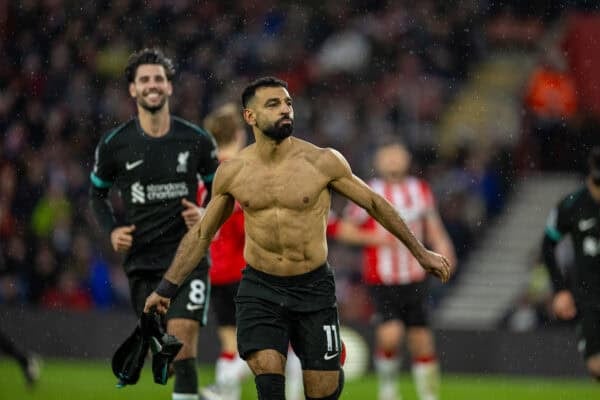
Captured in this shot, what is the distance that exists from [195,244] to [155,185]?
130 centimetres

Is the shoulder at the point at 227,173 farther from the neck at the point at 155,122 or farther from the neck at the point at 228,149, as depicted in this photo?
the neck at the point at 228,149

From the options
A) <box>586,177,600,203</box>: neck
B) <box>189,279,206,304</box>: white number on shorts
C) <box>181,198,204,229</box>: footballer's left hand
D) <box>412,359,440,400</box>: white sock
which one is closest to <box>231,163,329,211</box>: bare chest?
<box>181,198,204,229</box>: footballer's left hand

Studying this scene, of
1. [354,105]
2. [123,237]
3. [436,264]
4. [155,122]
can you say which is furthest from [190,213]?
[354,105]

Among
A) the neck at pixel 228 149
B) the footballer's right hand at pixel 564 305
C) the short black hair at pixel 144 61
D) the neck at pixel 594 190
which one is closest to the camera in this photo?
the short black hair at pixel 144 61

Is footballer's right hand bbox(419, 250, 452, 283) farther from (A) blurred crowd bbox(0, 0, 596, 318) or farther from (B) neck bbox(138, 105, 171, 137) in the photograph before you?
(A) blurred crowd bbox(0, 0, 596, 318)

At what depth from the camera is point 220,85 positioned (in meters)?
20.0

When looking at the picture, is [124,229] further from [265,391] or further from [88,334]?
[88,334]

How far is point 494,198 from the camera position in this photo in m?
19.7

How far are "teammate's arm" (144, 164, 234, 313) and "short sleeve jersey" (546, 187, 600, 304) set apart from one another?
136 inches

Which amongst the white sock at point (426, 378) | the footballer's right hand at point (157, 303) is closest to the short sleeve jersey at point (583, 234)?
the white sock at point (426, 378)

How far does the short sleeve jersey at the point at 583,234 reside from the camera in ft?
33.0

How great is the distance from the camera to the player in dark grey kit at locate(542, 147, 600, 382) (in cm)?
996

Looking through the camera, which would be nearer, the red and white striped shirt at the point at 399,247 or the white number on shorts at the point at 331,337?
the white number on shorts at the point at 331,337

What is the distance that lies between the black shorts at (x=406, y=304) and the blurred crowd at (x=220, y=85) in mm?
5496
